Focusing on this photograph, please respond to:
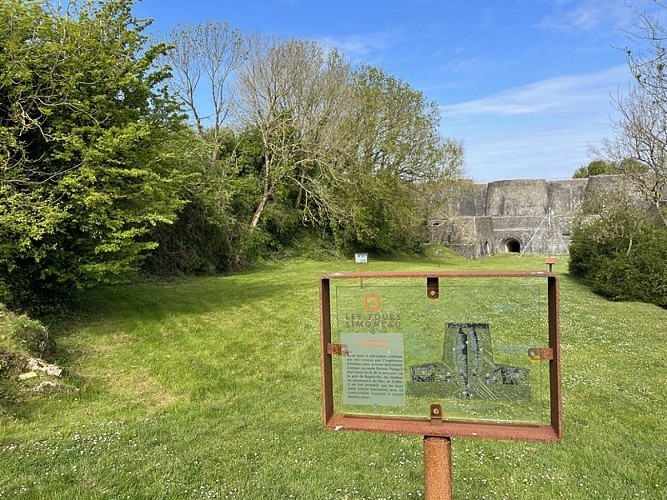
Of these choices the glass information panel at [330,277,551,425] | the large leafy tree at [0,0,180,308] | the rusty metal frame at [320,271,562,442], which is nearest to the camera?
the rusty metal frame at [320,271,562,442]

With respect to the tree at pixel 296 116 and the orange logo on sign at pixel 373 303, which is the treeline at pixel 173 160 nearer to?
the tree at pixel 296 116

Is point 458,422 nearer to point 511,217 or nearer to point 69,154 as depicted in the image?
point 69,154

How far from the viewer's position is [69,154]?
8.77 metres

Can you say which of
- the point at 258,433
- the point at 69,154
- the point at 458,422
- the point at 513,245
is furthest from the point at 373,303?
the point at 513,245

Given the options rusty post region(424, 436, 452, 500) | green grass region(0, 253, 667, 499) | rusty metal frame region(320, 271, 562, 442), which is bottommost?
green grass region(0, 253, 667, 499)

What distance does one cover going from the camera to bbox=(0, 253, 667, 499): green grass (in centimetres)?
408

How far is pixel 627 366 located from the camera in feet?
25.4

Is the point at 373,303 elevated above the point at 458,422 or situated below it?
above

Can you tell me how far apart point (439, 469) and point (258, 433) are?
117 inches

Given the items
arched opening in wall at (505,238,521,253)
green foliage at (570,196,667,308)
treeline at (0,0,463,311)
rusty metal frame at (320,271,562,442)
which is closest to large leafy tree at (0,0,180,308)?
treeline at (0,0,463,311)

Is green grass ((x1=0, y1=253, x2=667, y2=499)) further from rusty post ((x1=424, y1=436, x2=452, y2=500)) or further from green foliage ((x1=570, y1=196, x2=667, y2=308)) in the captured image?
green foliage ((x1=570, y1=196, x2=667, y2=308))

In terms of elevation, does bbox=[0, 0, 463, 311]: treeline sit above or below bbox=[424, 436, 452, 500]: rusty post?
above

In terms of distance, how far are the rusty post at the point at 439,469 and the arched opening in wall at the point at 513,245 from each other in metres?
50.8

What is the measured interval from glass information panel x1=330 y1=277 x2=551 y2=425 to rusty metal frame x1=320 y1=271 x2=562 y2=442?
5 cm
